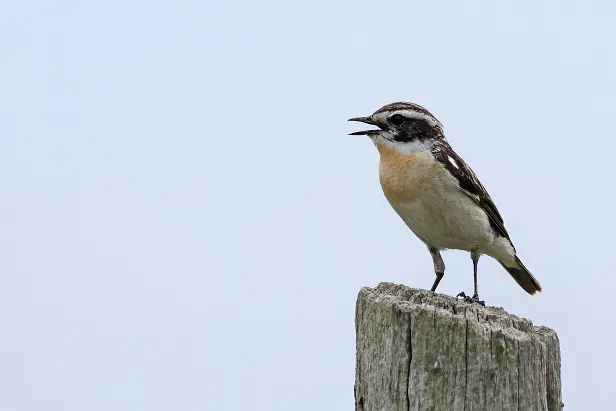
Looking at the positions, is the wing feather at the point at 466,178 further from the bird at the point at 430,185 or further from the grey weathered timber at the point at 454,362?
the grey weathered timber at the point at 454,362

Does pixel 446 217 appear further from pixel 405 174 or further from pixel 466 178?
pixel 405 174

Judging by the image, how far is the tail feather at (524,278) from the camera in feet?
34.0

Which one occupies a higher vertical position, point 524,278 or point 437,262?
point 437,262

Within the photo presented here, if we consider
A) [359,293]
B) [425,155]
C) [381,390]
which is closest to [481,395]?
[381,390]

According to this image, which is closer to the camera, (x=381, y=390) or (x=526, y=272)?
(x=381, y=390)

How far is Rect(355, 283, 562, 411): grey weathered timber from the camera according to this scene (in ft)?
14.1

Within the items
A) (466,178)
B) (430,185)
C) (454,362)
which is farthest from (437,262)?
(454,362)

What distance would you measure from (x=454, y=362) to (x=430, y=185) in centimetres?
431

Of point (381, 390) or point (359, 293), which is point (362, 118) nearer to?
point (359, 293)

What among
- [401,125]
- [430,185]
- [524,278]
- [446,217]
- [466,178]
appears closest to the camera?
[430,185]

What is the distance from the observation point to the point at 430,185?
848 cm

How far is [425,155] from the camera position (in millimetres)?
8688

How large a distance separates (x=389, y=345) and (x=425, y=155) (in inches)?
174

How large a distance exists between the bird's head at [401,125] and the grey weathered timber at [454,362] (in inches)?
172
